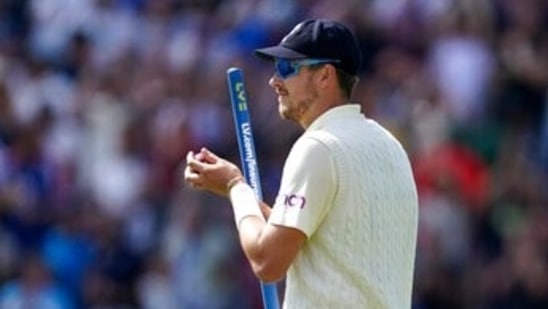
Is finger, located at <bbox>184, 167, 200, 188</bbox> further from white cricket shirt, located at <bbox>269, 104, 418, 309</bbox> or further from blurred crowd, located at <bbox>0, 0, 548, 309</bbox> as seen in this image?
blurred crowd, located at <bbox>0, 0, 548, 309</bbox>

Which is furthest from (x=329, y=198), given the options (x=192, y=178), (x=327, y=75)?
(x=192, y=178)

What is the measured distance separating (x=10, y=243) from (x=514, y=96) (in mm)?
3592

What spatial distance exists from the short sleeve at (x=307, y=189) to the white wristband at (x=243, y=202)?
12cm

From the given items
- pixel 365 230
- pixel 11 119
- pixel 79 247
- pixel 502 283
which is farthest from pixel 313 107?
pixel 11 119

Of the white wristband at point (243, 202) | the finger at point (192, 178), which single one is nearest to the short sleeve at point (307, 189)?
the white wristband at point (243, 202)

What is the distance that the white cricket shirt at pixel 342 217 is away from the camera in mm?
6801

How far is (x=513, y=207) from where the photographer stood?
560 inches

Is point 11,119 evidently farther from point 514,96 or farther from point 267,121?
point 514,96

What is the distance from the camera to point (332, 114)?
6.97 m

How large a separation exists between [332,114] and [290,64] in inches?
8.3

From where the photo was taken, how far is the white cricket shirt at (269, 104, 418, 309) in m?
6.80

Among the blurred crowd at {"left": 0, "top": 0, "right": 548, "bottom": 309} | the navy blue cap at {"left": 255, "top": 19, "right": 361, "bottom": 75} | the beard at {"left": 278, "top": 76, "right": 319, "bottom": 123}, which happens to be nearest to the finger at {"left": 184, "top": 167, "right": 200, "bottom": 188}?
the beard at {"left": 278, "top": 76, "right": 319, "bottom": 123}

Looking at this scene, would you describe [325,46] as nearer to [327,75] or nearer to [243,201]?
[327,75]

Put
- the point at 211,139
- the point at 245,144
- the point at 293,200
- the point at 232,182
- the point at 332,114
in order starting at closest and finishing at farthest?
1. the point at 293,200
2. the point at 332,114
3. the point at 232,182
4. the point at 245,144
5. the point at 211,139
